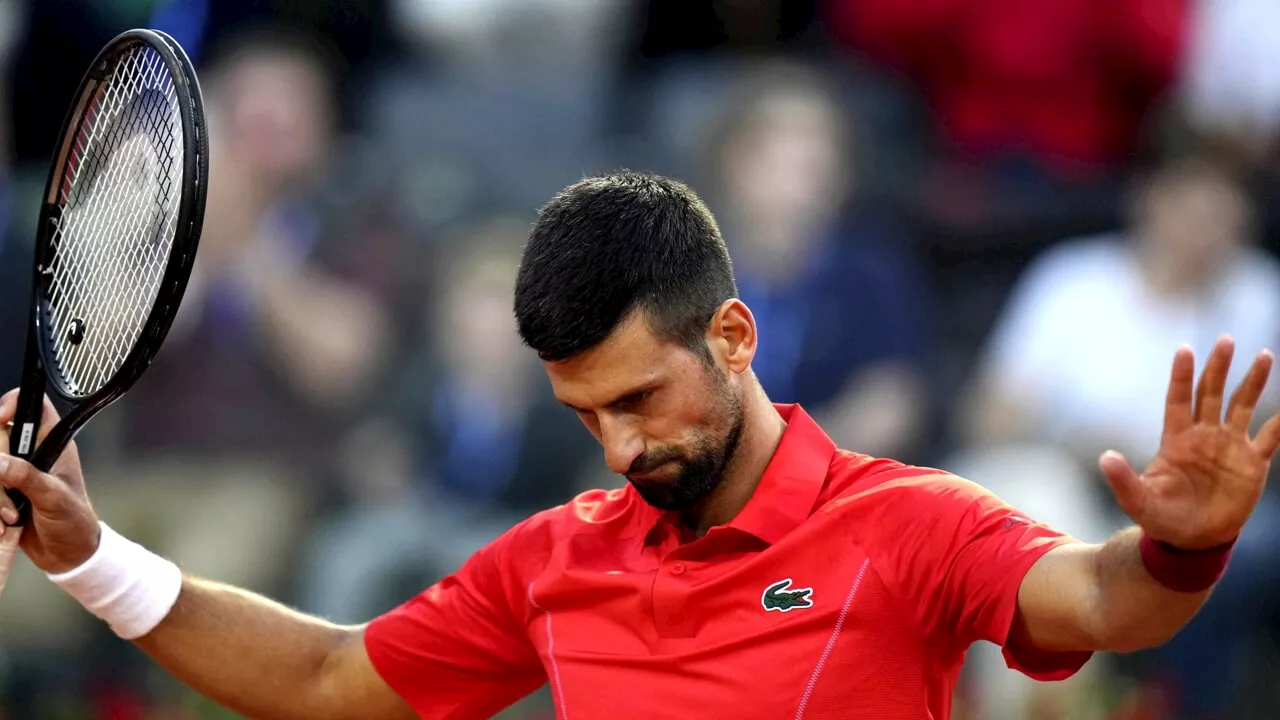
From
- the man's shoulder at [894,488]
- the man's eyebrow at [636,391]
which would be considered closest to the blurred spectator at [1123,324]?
the man's shoulder at [894,488]

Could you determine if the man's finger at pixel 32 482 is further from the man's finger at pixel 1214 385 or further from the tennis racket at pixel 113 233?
the man's finger at pixel 1214 385

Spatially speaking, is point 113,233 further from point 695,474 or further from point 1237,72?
point 1237,72

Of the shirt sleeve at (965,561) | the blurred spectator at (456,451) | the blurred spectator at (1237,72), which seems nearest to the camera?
the shirt sleeve at (965,561)

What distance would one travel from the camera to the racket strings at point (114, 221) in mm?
3389

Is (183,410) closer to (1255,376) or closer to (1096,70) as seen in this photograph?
(1096,70)

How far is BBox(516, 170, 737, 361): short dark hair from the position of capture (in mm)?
2914

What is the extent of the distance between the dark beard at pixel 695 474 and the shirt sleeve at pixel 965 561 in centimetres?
35

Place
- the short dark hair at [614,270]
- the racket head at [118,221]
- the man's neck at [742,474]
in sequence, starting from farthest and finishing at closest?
the racket head at [118,221] < the man's neck at [742,474] < the short dark hair at [614,270]

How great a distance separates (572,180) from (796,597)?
15.8 feet

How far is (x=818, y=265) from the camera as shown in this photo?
706cm

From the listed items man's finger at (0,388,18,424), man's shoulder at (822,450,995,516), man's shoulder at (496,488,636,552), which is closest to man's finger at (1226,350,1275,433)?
man's shoulder at (822,450,995,516)

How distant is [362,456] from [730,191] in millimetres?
2033

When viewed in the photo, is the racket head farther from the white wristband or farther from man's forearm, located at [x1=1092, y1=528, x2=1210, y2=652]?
man's forearm, located at [x1=1092, y1=528, x2=1210, y2=652]

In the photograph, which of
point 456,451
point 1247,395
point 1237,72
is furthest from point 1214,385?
point 1237,72
